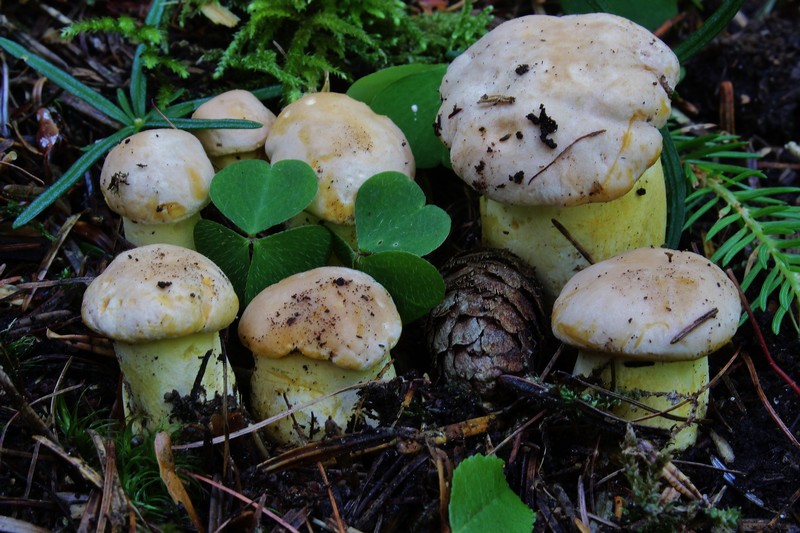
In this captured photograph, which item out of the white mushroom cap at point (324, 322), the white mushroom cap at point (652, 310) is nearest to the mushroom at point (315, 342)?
the white mushroom cap at point (324, 322)

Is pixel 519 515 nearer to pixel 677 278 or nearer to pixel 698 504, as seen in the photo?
pixel 698 504

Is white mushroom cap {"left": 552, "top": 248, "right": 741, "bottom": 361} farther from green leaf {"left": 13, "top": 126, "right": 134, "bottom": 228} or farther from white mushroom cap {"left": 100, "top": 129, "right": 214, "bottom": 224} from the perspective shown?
green leaf {"left": 13, "top": 126, "right": 134, "bottom": 228}

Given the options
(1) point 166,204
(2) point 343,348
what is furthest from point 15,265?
(2) point 343,348

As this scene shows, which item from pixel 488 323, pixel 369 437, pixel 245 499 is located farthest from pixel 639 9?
pixel 245 499

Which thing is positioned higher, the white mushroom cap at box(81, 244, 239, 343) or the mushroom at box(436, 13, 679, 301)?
the mushroom at box(436, 13, 679, 301)

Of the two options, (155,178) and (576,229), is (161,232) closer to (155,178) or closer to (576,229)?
(155,178)

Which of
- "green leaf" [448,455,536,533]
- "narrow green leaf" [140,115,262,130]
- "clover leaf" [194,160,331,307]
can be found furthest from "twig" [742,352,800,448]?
"narrow green leaf" [140,115,262,130]
